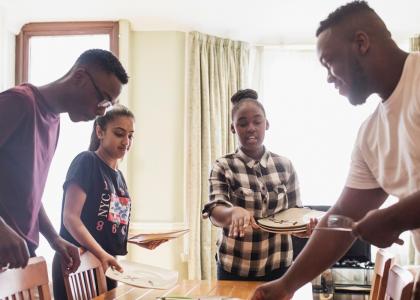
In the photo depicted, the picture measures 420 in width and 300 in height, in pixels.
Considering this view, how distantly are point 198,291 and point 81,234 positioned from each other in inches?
19.0

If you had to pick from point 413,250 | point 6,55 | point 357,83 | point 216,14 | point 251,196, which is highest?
point 216,14

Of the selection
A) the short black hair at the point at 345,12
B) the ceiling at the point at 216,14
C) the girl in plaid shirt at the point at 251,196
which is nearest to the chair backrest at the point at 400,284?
the girl in plaid shirt at the point at 251,196

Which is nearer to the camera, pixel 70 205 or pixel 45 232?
pixel 45 232

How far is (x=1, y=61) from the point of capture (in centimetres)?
383

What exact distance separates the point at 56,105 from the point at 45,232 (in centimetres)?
47

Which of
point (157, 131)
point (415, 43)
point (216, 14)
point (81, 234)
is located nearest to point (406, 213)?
point (81, 234)

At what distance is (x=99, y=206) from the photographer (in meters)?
2.01

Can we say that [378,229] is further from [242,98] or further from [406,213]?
[242,98]

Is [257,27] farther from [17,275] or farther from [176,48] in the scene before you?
[17,275]

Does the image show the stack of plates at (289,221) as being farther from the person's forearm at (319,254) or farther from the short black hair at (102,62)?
the short black hair at (102,62)

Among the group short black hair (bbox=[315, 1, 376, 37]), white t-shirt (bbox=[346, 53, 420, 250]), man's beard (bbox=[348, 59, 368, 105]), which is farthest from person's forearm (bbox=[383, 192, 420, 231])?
short black hair (bbox=[315, 1, 376, 37])

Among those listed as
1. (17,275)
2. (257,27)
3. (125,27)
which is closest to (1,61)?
(125,27)

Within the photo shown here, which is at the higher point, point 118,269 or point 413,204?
point 413,204

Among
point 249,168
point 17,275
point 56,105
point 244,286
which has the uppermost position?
point 56,105
